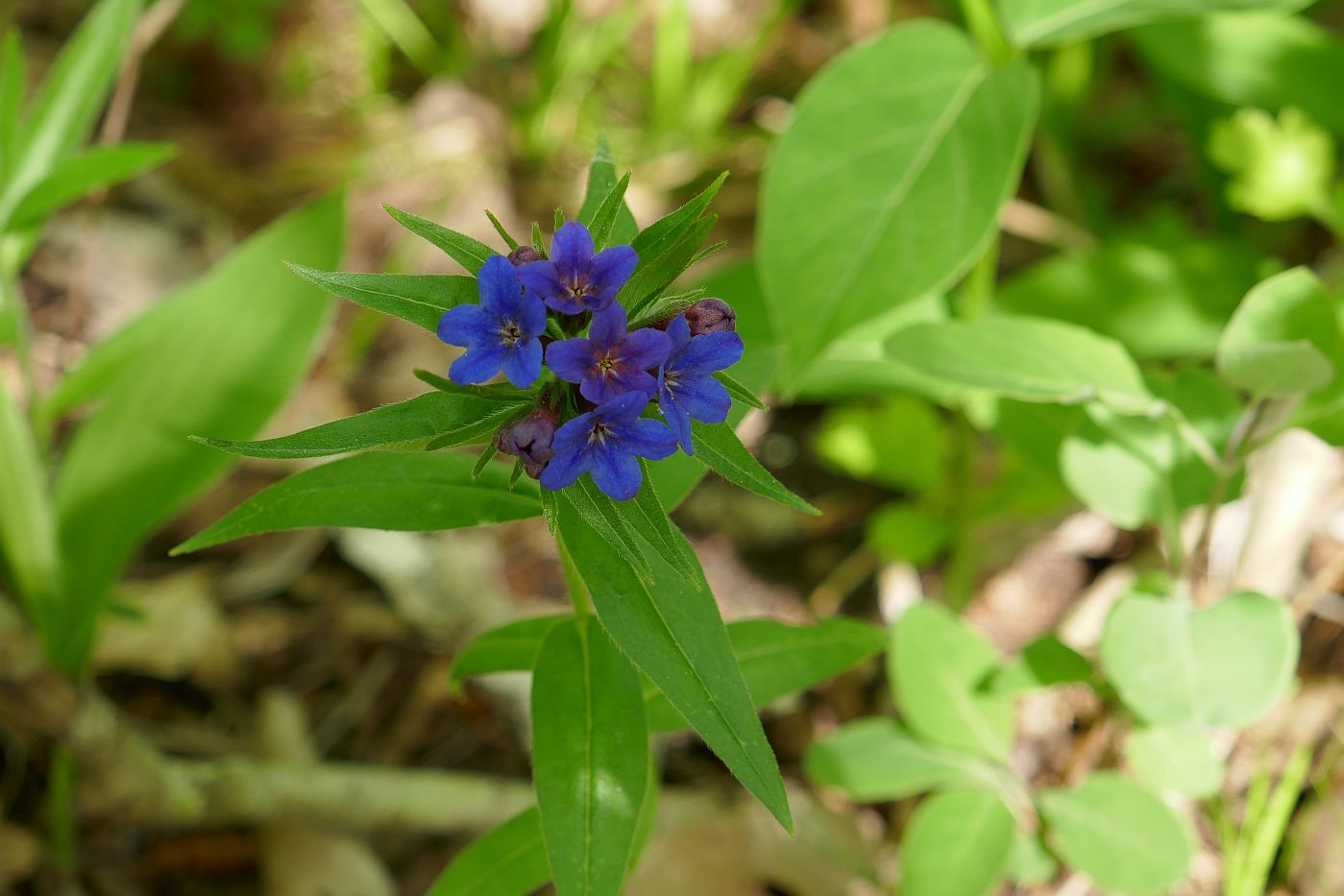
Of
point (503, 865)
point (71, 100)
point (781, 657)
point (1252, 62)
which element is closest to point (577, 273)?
point (781, 657)

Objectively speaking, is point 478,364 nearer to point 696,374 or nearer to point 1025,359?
point 696,374

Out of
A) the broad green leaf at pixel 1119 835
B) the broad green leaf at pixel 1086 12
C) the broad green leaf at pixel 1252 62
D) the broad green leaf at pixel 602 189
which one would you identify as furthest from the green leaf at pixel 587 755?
the broad green leaf at pixel 1252 62

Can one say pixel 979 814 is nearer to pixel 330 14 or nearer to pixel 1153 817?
pixel 1153 817

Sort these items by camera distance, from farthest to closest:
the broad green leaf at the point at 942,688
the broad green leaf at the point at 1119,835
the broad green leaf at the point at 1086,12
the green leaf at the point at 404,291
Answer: the broad green leaf at the point at 942,688
the broad green leaf at the point at 1086,12
the broad green leaf at the point at 1119,835
the green leaf at the point at 404,291

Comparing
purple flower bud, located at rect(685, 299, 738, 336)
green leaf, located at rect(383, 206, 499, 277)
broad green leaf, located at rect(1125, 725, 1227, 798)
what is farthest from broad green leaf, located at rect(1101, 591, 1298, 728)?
green leaf, located at rect(383, 206, 499, 277)

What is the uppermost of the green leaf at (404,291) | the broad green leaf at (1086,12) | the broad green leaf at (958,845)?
the broad green leaf at (1086,12)

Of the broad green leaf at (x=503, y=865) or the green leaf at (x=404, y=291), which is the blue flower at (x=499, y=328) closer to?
the green leaf at (x=404, y=291)
